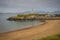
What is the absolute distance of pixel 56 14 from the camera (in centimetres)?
366

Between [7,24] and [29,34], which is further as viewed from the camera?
[7,24]

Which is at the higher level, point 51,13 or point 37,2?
point 37,2

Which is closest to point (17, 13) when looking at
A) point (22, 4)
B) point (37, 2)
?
point (22, 4)

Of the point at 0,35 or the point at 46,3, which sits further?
the point at 46,3

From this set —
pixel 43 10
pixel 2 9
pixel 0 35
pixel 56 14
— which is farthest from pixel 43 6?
pixel 0 35

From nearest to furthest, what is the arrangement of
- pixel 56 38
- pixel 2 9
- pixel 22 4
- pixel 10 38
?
pixel 56 38
pixel 10 38
pixel 2 9
pixel 22 4

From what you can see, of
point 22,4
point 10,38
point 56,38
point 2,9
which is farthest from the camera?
point 22,4

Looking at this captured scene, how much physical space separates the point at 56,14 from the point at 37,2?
55 centimetres

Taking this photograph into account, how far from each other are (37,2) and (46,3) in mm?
A: 218

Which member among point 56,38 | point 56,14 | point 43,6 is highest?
point 43,6

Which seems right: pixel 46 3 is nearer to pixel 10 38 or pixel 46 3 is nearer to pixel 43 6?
pixel 43 6

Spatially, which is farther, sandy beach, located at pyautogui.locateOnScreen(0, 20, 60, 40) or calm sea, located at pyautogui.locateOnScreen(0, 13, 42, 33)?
calm sea, located at pyautogui.locateOnScreen(0, 13, 42, 33)

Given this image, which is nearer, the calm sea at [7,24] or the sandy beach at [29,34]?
the sandy beach at [29,34]

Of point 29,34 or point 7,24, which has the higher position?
point 7,24
